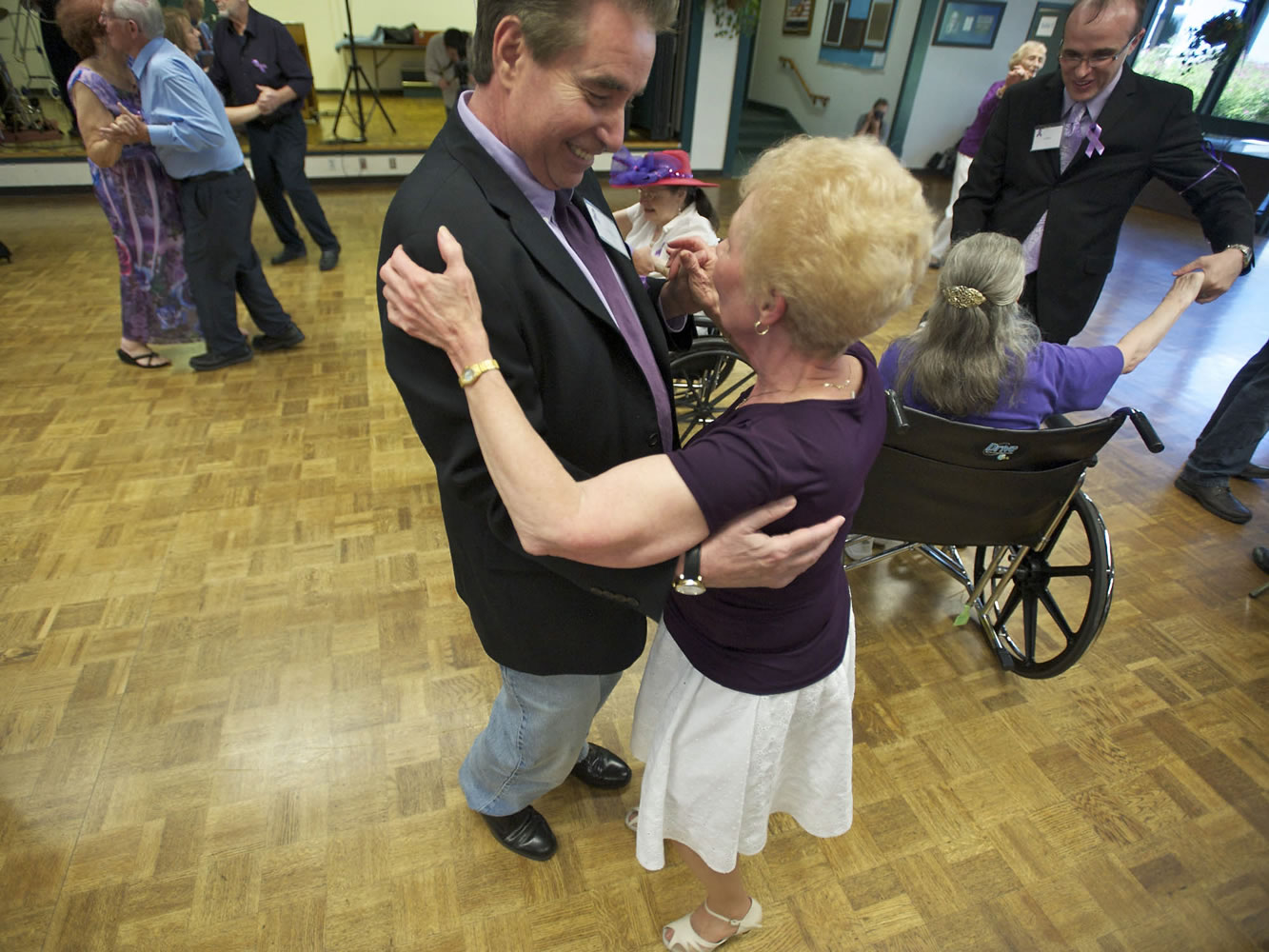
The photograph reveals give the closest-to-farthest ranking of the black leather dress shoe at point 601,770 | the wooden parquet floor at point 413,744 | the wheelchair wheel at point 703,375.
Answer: the wooden parquet floor at point 413,744
the black leather dress shoe at point 601,770
the wheelchair wheel at point 703,375

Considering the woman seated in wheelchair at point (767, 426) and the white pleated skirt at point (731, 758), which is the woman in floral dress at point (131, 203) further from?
the white pleated skirt at point (731, 758)

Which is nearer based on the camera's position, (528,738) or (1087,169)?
(528,738)

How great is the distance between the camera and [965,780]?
1.77m

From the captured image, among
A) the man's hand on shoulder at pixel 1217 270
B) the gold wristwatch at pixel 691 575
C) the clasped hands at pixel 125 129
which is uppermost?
the man's hand on shoulder at pixel 1217 270

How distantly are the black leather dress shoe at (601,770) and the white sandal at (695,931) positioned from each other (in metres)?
0.35

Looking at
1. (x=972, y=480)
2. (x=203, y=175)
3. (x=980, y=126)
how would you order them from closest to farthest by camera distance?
(x=972, y=480) → (x=203, y=175) → (x=980, y=126)

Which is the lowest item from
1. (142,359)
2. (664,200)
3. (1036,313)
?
(142,359)

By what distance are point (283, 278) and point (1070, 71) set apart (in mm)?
4595

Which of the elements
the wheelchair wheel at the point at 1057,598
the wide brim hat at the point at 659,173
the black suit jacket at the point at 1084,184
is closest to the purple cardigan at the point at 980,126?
the black suit jacket at the point at 1084,184

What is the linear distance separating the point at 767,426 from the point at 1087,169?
2.02 m

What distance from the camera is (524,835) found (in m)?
1.55

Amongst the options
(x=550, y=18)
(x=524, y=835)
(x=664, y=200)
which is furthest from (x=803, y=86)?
(x=524, y=835)

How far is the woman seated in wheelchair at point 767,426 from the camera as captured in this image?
0.74 meters

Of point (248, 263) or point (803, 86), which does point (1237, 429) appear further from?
point (803, 86)
